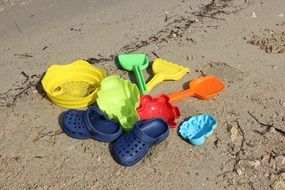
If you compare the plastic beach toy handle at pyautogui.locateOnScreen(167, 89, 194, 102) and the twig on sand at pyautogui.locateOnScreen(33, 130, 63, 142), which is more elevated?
the plastic beach toy handle at pyautogui.locateOnScreen(167, 89, 194, 102)

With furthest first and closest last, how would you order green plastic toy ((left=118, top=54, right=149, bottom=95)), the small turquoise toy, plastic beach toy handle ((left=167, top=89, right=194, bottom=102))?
green plastic toy ((left=118, top=54, right=149, bottom=95)) < plastic beach toy handle ((left=167, top=89, right=194, bottom=102)) < the small turquoise toy

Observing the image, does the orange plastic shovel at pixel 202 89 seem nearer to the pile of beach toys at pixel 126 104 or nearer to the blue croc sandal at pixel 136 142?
the pile of beach toys at pixel 126 104

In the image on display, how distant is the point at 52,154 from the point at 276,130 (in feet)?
2.95

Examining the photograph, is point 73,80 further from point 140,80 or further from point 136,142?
point 136,142

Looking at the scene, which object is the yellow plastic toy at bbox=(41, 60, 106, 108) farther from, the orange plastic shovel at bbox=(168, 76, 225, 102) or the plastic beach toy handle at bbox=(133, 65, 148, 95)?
the orange plastic shovel at bbox=(168, 76, 225, 102)

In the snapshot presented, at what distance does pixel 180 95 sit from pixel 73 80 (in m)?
0.50

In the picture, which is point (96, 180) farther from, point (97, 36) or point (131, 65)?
point (97, 36)

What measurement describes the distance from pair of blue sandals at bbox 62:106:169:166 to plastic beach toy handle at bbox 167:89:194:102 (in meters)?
0.22

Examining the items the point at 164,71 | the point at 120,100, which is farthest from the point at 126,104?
the point at 164,71

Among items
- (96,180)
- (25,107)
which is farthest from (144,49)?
(96,180)

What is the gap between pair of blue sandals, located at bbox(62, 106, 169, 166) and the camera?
1.79 meters

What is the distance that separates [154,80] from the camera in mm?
2152

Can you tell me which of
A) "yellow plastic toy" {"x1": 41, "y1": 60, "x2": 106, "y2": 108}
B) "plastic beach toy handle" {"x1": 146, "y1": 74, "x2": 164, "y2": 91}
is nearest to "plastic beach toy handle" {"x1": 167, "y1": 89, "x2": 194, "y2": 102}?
"plastic beach toy handle" {"x1": 146, "y1": 74, "x2": 164, "y2": 91}

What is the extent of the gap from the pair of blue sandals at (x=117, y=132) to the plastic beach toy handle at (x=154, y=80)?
0.96 ft
